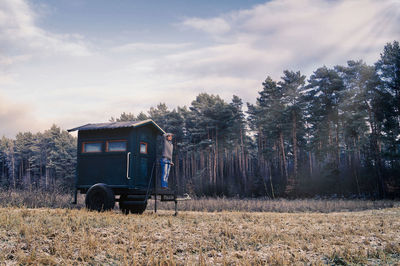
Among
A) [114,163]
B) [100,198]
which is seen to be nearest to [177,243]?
[100,198]

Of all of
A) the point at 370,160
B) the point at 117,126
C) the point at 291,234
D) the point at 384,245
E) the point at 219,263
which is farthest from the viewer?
the point at 370,160

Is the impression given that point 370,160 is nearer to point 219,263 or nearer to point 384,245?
point 384,245

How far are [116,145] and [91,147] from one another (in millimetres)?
1190

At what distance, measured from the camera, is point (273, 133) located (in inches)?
1650

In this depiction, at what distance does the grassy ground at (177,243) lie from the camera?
5828mm

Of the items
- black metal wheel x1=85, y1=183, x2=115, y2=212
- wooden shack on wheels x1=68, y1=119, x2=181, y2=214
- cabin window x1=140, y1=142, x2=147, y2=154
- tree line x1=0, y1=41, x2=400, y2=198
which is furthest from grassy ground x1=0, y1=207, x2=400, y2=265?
tree line x1=0, y1=41, x2=400, y2=198

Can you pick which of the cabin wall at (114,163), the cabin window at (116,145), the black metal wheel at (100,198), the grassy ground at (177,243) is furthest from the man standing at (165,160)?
the grassy ground at (177,243)

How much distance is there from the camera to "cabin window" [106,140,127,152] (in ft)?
39.3

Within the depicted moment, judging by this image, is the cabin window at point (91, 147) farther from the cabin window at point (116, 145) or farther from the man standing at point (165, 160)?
the man standing at point (165, 160)

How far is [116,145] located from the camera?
12086mm

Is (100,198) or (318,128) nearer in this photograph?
(100,198)

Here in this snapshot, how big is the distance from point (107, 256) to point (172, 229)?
2.69m

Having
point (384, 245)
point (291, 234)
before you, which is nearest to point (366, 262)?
point (384, 245)

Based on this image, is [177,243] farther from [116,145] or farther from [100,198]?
[116,145]
